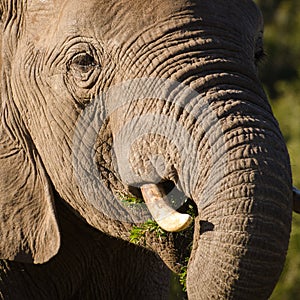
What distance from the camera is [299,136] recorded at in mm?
12977

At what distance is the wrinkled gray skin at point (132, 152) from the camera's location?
4250 millimetres

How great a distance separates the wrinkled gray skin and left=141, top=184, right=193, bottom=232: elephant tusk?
0.06 m

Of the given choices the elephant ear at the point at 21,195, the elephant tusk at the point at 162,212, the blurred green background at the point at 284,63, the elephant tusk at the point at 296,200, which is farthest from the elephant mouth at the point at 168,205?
the blurred green background at the point at 284,63

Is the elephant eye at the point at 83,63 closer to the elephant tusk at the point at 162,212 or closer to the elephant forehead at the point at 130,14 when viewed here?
the elephant forehead at the point at 130,14

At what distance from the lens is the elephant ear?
5227mm

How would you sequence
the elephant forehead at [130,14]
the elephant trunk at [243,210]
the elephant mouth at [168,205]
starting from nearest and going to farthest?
the elephant trunk at [243,210]
the elephant mouth at [168,205]
the elephant forehead at [130,14]

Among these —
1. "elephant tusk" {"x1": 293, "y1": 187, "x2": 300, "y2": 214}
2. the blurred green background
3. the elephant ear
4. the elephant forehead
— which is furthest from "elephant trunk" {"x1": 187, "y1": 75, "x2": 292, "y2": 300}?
the blurred green background

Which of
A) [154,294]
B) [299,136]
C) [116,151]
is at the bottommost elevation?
[154,294]


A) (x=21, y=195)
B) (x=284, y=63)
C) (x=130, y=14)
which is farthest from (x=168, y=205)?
(x=284, y=63)

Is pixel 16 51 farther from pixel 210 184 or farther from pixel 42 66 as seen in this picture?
pixel 210 184

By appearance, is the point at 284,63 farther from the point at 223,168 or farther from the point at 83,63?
the point at 223,168

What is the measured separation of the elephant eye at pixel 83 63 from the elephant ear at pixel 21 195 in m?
0.45

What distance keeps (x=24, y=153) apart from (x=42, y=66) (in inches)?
16.3

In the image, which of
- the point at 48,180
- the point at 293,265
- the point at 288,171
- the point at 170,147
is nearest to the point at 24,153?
the point at 48,180
